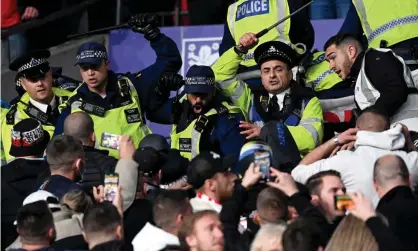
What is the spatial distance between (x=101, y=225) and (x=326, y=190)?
5.40ft

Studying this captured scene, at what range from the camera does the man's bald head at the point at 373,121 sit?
38.7 feet

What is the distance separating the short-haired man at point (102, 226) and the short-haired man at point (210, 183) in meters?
0.81

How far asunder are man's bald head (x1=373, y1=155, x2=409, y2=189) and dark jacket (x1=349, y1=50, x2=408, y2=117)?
1.87m

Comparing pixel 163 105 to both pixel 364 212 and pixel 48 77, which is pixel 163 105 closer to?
pixel 48 77

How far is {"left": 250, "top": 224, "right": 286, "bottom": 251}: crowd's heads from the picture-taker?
9.80 m

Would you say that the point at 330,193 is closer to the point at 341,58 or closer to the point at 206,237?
the point at 206,237

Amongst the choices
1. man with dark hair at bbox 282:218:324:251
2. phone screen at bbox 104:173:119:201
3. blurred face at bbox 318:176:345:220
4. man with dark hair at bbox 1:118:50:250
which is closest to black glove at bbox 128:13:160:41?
man with dark hair at bbox 1:118:50:250

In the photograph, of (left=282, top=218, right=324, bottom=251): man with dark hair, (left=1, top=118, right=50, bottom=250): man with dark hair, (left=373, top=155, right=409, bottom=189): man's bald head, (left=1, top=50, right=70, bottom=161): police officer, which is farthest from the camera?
(left=1, top=50, right=70, bottom=161): police officer

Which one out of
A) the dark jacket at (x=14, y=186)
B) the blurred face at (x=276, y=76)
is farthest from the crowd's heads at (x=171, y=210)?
the blurred face at (x=276, y=76)

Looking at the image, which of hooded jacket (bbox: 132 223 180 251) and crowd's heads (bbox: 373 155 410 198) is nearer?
hooded jacket (bbox: 132 223 180 251)

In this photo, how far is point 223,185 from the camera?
36.2 feet

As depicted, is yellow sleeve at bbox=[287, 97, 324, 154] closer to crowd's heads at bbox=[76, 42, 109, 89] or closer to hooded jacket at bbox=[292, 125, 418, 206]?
hooded jacket at bbox=[292, 125, 418, 206]

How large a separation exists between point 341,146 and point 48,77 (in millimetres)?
3132

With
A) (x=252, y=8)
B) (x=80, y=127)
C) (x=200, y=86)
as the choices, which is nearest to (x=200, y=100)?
(x=200, y=86)
